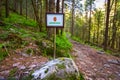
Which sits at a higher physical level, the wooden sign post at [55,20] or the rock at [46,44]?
the wooden sign post at [55,20]

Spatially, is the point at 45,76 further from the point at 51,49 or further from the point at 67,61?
the point at 51,49

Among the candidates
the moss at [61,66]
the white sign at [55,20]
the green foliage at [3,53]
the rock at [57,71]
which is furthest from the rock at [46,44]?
the moss at [61,66]

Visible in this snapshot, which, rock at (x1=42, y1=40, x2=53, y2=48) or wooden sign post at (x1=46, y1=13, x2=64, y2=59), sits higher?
wooden sign post at (x1=46, y1=13, x2=64, y2=59)

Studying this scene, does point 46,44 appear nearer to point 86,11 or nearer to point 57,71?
point 57,71

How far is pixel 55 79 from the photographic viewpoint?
16.3 ft

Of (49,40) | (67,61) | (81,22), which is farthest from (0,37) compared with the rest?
(81,22)

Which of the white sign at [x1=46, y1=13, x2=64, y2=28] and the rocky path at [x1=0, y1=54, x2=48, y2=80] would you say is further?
the white sign at [x1=46, y1=13, x2=64, y2=28]

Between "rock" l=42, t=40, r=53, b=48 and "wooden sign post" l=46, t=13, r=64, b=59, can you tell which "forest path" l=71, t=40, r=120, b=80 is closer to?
"rock" l=42, t=40, r=53, b=48

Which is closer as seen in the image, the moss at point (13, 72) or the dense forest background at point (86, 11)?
the moss at point (13, 72)

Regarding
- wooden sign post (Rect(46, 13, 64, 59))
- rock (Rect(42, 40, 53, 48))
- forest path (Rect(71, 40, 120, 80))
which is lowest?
forest path (Rect(71, 40, 120, 80))

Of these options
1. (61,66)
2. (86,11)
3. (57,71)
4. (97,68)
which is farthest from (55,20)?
(86,11)

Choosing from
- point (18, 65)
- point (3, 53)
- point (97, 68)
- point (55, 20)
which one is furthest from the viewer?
point (97, 68)

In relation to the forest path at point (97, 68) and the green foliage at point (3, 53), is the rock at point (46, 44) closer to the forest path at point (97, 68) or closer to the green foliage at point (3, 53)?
the forest path at point (97, 68)

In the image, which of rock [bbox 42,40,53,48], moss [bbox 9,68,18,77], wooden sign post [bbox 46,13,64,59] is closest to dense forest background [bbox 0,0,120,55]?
rock [bbox 42,40,53,48]
